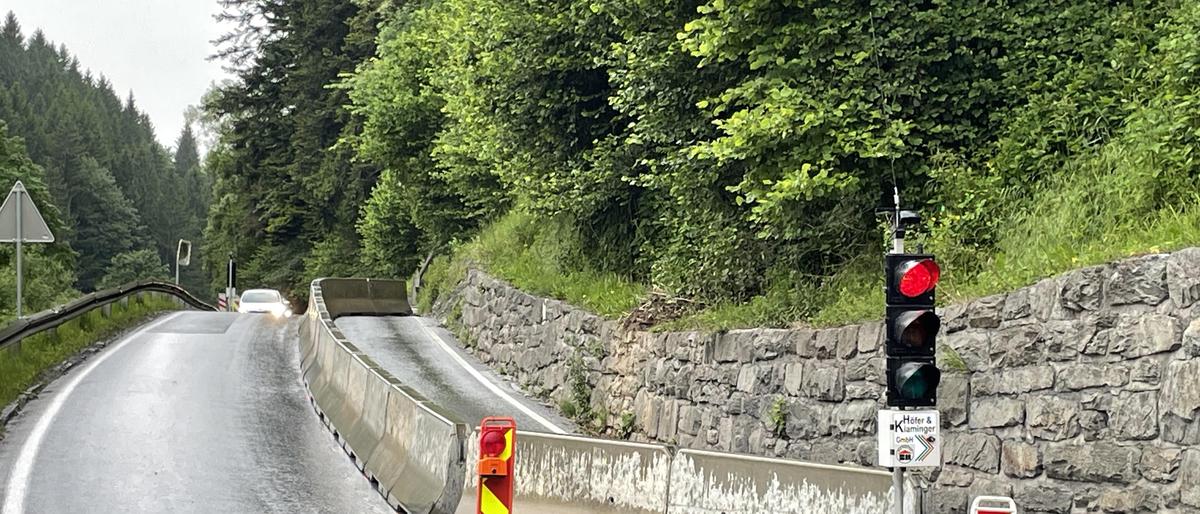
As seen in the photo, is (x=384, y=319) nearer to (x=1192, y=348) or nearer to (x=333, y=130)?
(x=333, y=130)

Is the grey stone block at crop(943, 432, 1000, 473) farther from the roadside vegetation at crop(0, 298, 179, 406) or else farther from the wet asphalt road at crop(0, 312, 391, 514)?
the roadside vegetation at crop(0, 298, 179, 406)

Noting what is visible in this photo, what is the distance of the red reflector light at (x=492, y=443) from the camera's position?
9016 mm

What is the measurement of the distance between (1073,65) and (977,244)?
221 cm

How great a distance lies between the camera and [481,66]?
23.1 meters

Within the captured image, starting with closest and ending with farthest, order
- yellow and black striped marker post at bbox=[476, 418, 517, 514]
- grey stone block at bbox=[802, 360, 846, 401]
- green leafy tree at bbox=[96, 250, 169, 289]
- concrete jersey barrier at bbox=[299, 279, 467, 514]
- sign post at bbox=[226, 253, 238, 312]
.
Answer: yellow and black striped marker post at bbox=[476, 418, 517, 514] → concrete jersey barrier at bbox=[299, 279, 467, 514] → grey stone block at bbox=[802, 360, 846, 401] → sign post at bbox=[226, 253, 238, 312] → green leafy tree at bbox=[96, 250, 169, 289]

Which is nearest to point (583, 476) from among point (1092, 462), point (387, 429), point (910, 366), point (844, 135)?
point (910, 366)

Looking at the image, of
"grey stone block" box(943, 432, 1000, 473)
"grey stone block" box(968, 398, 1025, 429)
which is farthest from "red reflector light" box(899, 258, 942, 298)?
"grey stone block" box(943, 432, 1000, 473)

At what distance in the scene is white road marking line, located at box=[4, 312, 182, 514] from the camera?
37.3 feet

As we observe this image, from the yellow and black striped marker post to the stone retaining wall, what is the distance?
302 centimetres

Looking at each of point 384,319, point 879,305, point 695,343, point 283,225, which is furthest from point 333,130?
point 879,305

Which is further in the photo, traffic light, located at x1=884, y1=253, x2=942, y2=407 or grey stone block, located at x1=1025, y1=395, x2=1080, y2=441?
grey stone block, located at x1=1025, y1=395, x2=1080, y2=441

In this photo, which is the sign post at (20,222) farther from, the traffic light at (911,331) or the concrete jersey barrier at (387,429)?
the traffic light at (911,331)

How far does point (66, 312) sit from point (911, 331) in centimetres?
1947

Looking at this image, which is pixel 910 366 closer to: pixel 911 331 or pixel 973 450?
pixel 911 331
